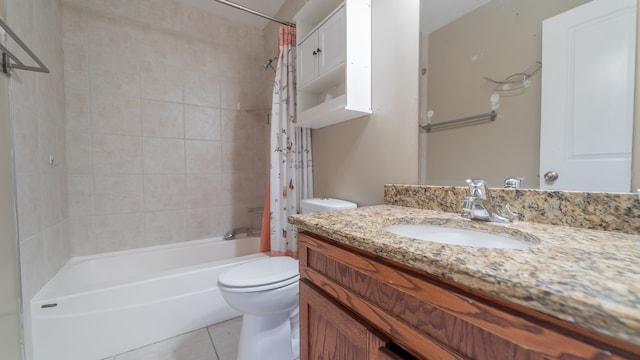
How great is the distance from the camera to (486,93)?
0.88 metres

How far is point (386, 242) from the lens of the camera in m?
0.52

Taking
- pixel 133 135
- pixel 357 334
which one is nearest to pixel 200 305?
pixel 357 334

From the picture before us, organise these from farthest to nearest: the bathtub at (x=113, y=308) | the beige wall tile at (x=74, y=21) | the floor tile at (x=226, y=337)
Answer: the beige wall tile at (x=74, y=21)
the floor tile at (x=226, y=337)
the bathtub at (x=113, y=308)

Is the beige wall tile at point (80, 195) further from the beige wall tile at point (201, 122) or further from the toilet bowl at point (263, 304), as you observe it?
the toilet bowl at point (263, 304)

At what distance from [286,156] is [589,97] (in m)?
1.48

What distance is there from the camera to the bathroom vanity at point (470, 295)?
28 cm

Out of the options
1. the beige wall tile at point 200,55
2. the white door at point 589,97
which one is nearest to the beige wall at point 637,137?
the white door at point 589,97

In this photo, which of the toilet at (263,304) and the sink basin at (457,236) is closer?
the sink basin at (457,236)

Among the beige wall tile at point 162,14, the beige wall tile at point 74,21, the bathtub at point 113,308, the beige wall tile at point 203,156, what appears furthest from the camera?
the beige wall tile at point 203,156

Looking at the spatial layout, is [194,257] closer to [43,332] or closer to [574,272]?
[43,332]

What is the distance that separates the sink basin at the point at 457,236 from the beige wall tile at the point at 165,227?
2.01 m

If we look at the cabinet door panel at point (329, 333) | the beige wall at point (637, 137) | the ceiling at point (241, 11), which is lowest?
the cabinet door panel at point (329, 333)

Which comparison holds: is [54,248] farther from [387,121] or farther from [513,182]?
[513,182]

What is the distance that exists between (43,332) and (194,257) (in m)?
0.98
